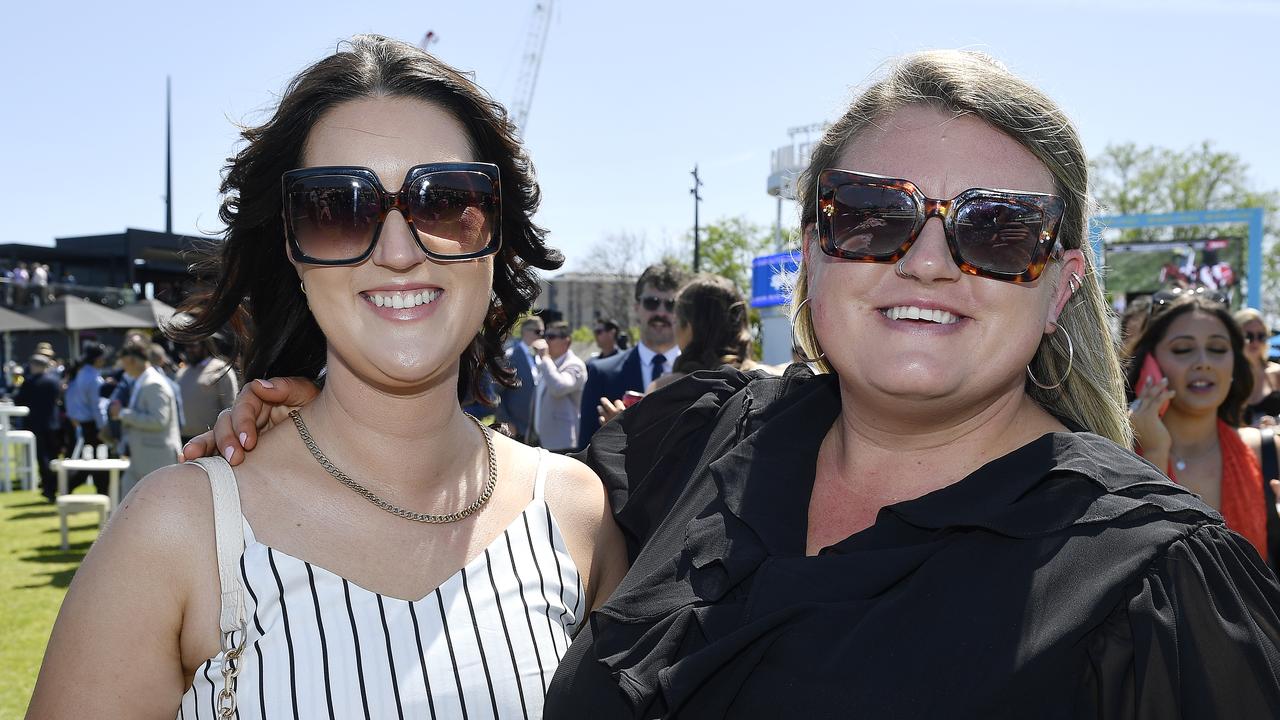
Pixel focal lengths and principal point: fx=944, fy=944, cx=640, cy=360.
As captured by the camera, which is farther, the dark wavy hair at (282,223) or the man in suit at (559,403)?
the man in suit at (559,403)

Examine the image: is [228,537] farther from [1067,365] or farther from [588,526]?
[1067,365]

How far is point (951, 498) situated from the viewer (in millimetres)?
1720

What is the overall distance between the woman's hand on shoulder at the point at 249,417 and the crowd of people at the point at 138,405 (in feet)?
12.3

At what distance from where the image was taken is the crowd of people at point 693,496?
1521 mm

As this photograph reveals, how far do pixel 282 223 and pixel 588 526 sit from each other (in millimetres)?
1022

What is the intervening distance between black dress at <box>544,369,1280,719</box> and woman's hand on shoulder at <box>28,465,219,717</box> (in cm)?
70

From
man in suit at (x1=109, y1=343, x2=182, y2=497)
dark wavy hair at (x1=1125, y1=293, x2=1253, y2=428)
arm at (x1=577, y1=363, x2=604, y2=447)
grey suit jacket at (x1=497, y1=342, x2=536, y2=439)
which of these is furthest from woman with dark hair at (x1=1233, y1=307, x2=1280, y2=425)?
man in suit at (x1=109, y1=343, x2=182, y2=497)

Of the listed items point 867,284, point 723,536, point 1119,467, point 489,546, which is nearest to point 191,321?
point 489,546

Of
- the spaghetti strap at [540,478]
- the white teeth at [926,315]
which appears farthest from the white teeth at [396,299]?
the white teeth at [926,315]

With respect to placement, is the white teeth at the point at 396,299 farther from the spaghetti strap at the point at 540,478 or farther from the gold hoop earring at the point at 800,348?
the gold hoop earring at the point at 800,348

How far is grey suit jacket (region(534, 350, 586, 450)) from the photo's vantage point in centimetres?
930

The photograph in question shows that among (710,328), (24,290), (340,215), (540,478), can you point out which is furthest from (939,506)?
(24,290)

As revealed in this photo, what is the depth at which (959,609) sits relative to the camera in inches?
61.1

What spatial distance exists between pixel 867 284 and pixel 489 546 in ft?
3.27
